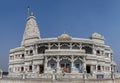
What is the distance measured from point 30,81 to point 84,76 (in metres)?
8.58

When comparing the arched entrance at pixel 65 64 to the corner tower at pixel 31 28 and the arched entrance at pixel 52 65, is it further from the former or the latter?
the corner tower at pixel 31 28

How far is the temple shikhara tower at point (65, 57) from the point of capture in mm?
46781

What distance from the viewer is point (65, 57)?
46.8 m

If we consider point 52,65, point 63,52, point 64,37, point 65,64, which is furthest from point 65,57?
point 64,37

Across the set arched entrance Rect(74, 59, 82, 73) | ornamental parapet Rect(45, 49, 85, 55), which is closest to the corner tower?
ornamental parapet Rect(45, 49, 85, 55)

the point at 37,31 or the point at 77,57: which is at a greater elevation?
the point at 37,31

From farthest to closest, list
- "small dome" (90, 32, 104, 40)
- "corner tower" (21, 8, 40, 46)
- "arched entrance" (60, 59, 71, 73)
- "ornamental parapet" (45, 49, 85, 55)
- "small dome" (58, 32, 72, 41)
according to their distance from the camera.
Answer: "corner tower" (21, 8, 40, 46)
"small dome" (90, 32, 104, 40)
"small dome" (58, 32, 72, 41)
"arched entrance" (60, 59, 71, 73)
"ornamental parapet" (45, 49, 85, 55)

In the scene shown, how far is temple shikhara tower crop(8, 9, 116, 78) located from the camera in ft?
153

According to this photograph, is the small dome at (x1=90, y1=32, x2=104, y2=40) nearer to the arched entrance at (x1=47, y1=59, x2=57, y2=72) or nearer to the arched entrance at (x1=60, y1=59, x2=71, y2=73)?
the arched entrance at (x1=60, y1=59, x2=71, y2=73)

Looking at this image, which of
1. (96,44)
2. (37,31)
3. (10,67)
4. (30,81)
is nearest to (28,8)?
(37,31)

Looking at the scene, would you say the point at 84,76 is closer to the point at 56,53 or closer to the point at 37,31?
the point at 56,53

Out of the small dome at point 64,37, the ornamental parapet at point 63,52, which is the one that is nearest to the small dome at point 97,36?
the small dome at point 64,37

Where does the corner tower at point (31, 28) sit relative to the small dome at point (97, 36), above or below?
above

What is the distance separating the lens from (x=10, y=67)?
6650 cm
